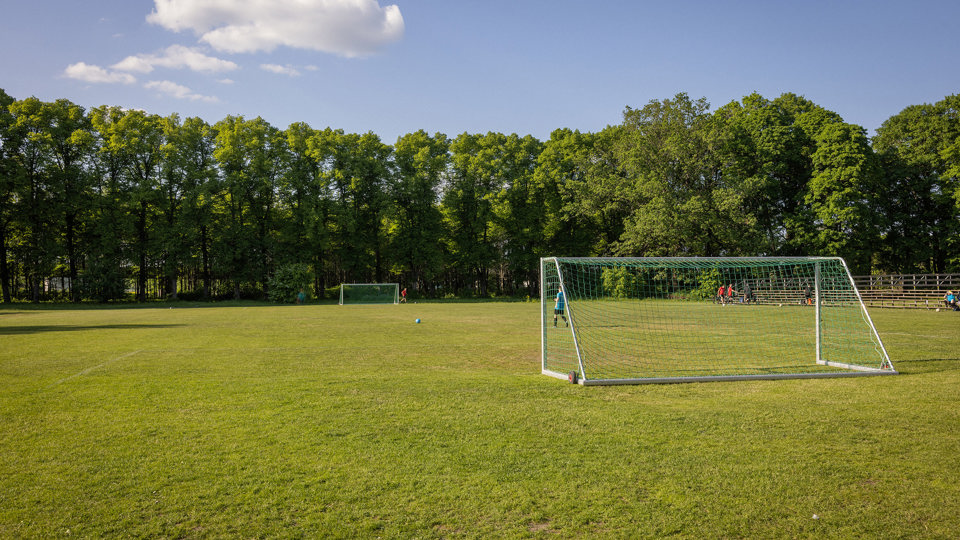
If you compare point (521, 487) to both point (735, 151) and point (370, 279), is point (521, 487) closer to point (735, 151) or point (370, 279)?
point (735, 151)

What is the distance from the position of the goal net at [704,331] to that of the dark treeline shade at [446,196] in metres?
13.7

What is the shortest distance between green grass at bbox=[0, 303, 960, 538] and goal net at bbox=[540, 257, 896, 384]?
1.21 meters

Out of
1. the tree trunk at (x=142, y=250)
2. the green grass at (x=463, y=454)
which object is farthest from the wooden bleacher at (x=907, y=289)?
the tree trunk at (x=142, y=250)

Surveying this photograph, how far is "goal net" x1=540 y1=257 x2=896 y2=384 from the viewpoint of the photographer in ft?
33.1

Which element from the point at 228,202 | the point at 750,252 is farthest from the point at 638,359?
the point at 228,202

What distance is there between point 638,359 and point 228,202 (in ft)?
144

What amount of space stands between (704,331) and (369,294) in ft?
103

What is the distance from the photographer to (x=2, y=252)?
1510 inches

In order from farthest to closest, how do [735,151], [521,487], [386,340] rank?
[735,151] → [386,340] → [521,487]

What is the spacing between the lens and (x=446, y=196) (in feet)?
161

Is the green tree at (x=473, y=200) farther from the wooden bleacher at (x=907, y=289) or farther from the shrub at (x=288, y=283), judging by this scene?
the wooden bleacher at (x=907, y=289)

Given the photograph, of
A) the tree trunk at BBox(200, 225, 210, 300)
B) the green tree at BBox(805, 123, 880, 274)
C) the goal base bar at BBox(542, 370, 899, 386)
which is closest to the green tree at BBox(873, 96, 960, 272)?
the green tree at BBox(805, 123, 880, 274)

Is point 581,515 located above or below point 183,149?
below

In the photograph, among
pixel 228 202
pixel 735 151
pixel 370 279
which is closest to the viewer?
pixel 735 151
